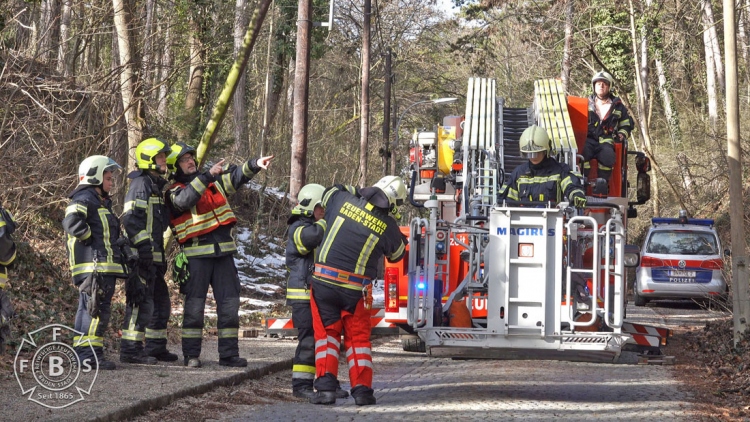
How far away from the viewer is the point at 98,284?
9.55m

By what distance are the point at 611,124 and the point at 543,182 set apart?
3326 millimetres

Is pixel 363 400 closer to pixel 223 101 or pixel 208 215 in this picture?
pixel 208 215

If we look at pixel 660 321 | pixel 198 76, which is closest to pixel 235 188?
pixel 660 321

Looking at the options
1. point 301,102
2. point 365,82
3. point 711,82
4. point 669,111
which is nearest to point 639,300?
point 301,102

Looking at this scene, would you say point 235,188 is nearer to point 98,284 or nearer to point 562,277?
point 98,284

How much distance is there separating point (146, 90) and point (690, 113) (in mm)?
25654

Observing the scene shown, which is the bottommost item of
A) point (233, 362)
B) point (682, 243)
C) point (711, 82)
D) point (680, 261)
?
point (233, 362)

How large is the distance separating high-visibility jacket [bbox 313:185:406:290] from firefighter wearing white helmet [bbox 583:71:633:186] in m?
4.48

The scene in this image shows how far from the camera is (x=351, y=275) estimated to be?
29.6ft

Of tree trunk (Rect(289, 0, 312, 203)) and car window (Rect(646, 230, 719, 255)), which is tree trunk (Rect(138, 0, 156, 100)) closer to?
tree trunk (Rect(289, 0, 312, 203))

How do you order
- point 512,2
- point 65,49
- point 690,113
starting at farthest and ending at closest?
point 512,2, point 690,113, point 65,49

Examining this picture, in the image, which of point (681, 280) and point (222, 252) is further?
point (681, 280)

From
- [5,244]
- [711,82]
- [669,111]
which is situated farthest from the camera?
[669,111]

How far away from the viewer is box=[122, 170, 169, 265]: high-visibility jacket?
396 inches
